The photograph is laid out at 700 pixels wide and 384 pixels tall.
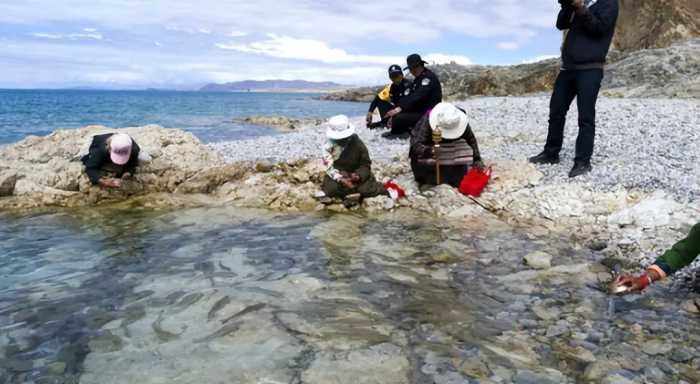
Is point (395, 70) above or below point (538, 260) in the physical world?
above

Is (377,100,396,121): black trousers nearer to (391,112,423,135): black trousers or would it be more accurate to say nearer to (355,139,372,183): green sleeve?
(391,112,423,135): black trousers

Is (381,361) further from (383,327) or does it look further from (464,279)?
(464,279)

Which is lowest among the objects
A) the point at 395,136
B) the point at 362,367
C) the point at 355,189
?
the point at 362,367

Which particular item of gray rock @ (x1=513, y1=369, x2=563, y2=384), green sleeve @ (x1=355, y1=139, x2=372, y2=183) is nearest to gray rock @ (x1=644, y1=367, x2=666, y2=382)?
gray rock @ (x1=513, y1=369, x2=563, y2=384)

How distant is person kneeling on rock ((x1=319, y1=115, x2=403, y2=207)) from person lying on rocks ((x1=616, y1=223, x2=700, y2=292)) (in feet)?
14.7

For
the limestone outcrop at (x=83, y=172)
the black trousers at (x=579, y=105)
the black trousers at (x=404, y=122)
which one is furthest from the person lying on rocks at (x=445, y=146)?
the black trousers at (x=404, y=122)

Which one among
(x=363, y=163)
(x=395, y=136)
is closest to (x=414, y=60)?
(x=395, y=136)

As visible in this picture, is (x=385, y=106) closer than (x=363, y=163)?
No

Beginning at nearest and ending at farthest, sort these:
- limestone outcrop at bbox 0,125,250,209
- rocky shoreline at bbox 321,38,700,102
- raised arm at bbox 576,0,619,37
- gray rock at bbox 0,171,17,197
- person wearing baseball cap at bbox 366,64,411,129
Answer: raised arm at bbox 576,0,619,37
limestone outcrop at bbox 0,125,250,209
gray rock at bbox 0,171,17,197
person wearing baseball cap at bbox 366,64,411,129
rocky shoreline at bbox 321,38,700,102

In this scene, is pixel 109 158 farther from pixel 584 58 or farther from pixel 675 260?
pixel 675 260

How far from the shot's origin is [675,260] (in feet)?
13.7

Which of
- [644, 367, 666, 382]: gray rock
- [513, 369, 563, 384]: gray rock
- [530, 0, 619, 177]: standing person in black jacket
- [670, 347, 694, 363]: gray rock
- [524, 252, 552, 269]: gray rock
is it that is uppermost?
[530, 0, 619, 177]: standing person in black jacket

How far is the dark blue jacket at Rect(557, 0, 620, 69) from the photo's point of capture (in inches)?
286

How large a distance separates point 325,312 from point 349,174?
4.03 m
